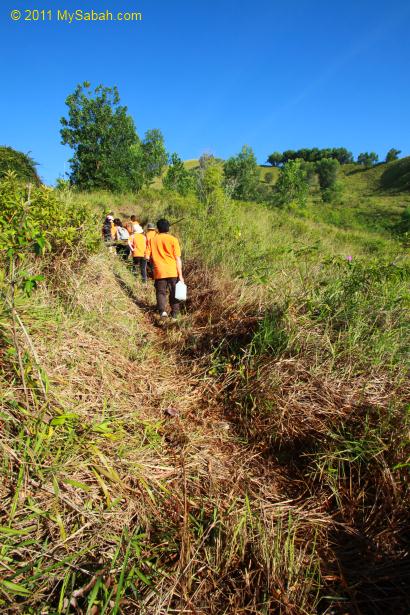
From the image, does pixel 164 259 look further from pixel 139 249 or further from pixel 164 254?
pixel 139 249

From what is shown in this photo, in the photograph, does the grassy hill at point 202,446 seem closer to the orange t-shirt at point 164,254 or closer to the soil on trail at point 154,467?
the soil on trail at point 154,467

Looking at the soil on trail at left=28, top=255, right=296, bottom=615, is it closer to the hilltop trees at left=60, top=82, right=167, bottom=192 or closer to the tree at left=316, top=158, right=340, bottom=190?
the hilltop trees at left=60, top=82, right=167, bottom=192

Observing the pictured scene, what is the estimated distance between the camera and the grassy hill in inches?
48.2

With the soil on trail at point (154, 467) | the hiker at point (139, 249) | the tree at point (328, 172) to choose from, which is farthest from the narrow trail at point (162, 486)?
the tree at point (328, 172)

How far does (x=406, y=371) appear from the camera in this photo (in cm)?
206

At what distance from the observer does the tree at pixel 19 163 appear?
32.0ft

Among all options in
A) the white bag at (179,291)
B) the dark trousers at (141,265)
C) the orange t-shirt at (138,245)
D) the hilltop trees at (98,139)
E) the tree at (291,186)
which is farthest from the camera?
the tree at (291,186)

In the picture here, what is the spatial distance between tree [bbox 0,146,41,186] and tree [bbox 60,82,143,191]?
11.0 meters

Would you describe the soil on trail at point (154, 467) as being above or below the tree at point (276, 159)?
below

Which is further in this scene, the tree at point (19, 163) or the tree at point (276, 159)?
the tree at point (276, 159)

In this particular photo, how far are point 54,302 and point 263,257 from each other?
309cm

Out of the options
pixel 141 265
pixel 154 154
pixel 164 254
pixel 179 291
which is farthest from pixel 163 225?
pixel 154 154

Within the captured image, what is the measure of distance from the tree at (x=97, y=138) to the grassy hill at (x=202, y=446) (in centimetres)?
2233

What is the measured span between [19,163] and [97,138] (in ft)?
51.2
